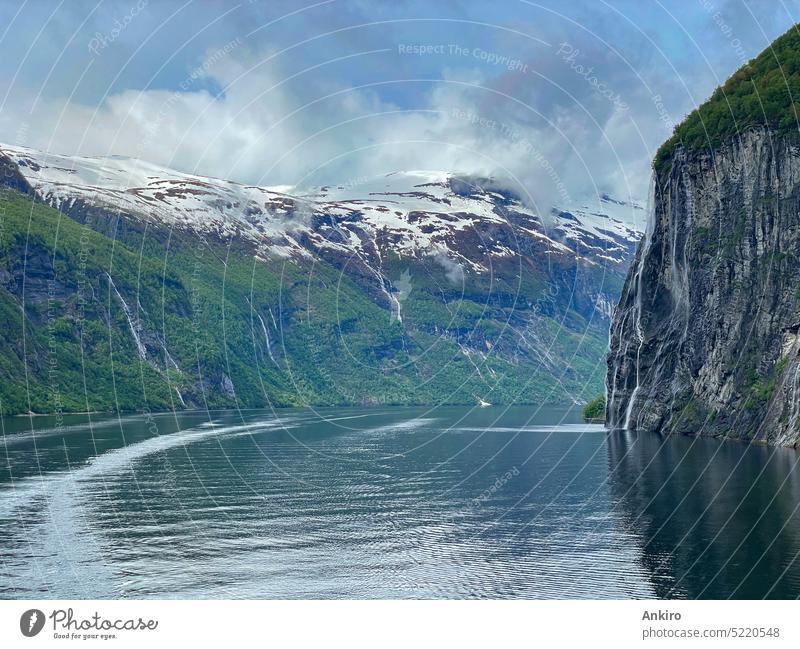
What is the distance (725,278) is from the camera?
141 metres

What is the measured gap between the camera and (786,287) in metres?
129

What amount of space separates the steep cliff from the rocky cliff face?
0.20m

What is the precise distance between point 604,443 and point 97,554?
94702 mm

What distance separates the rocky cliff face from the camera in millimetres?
127681

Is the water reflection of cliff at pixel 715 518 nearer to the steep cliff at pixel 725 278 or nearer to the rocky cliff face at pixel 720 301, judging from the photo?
the rocky cliff face at pixel 720 301
